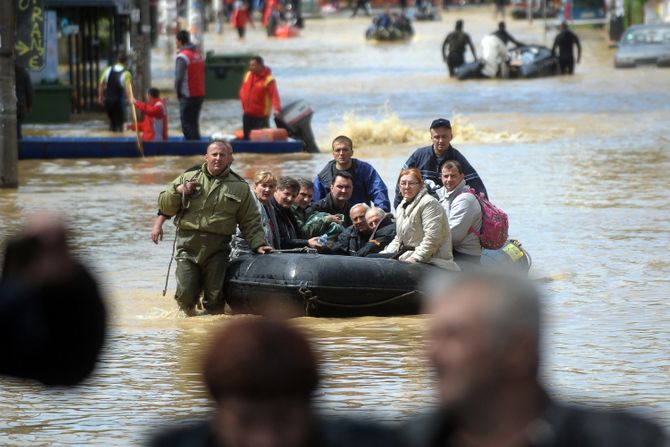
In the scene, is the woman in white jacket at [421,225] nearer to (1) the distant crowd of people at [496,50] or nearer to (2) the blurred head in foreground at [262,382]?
(2) the blurred head in foreground at [262,382]

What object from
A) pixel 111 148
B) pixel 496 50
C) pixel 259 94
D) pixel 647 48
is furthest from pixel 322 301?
pixel 647 48

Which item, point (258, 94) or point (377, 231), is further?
point (258, 94)

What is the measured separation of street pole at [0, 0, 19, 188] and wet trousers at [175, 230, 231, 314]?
7.94 m

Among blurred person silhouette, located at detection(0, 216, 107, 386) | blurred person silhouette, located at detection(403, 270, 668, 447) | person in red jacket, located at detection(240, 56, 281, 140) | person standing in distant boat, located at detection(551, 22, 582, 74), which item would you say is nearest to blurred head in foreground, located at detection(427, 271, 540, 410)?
blurred person silhouette, located at detection(403, 270, 668, 447)

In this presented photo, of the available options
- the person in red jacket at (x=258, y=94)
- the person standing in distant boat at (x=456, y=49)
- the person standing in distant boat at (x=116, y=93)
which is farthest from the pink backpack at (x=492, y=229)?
the person standing in distant boat at (x=456, y=49)

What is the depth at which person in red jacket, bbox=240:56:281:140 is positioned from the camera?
23266 mm

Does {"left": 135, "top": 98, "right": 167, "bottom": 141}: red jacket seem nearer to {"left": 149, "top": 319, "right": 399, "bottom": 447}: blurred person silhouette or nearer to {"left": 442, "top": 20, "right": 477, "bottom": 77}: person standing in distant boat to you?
{"left": 442, "top": 20, "right": 477, "bottom": 77}: person standing in distant boat

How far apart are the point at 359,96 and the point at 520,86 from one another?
15.4 feet

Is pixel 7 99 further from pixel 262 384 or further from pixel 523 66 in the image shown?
pixel 523 66

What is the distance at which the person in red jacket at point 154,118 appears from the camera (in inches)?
897

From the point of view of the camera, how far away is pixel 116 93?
1057 inches

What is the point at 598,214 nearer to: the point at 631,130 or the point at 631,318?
the point at 631,318

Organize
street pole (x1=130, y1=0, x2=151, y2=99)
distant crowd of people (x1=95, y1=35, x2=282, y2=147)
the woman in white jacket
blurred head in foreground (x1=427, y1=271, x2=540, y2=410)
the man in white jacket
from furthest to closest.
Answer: street pole (x1=130, y1=0, x2=151, y2=99) → distant crowd of people (x1=95, y1=35, x2=282, y2=147) → the man in white jacket → the woman in white jacket → blurred head in foreground (x1=427, y1=271, x2=540, y2=410)

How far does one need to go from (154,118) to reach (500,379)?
21.3 meters
